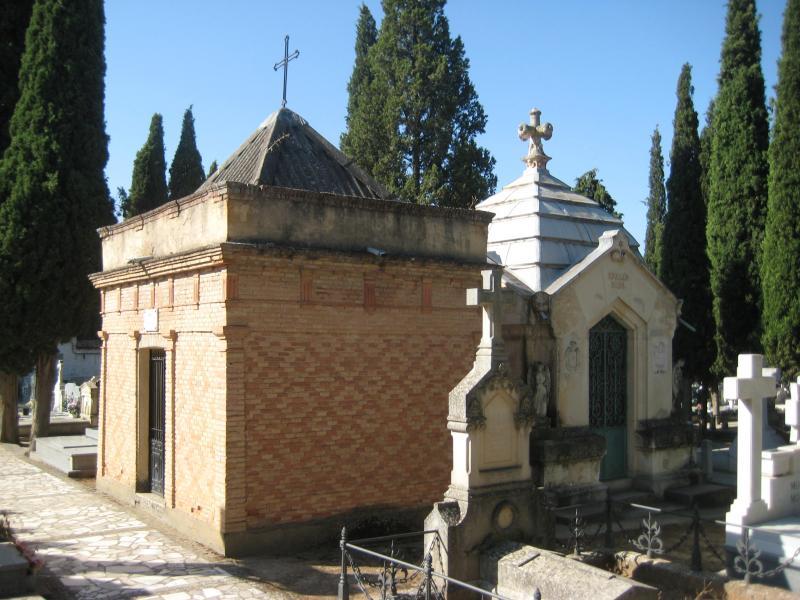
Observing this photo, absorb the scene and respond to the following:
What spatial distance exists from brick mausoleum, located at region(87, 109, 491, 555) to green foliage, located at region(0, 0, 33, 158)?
10493mm

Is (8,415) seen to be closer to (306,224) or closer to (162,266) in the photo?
(162,266)

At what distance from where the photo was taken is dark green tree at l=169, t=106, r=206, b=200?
114 feet

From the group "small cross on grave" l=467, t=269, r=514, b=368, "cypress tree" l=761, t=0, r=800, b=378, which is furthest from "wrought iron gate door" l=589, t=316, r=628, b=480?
"cypress tree" l=761, t=0, r=800, b=378

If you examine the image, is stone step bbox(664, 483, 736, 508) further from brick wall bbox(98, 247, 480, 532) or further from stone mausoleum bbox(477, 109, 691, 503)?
brick wall bbox(98, 247, 480, 532)

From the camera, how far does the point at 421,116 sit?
1187 inches

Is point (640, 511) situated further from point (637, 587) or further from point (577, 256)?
point (637, 587)

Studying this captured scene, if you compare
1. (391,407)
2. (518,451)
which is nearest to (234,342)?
(391,407)

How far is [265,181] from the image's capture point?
466 inches

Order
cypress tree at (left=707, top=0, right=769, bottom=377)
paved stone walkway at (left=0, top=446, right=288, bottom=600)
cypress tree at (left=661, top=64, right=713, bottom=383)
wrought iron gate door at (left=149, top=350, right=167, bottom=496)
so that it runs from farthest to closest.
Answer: cypress tree at (left=661, top=64, right=713, bottom=383)
cypress tree at (left=707, top=0, right=769, bottom=377)
wrought iron gate door at (left=149, top=350, right=167, bottom=496)
paved stone walkway at (left=0, top=446, right=288, bottom=600)

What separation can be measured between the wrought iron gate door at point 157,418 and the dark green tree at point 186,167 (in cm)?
2207

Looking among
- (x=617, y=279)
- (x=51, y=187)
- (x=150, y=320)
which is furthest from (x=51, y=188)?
(x=617, y=279)

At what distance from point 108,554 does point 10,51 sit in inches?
633

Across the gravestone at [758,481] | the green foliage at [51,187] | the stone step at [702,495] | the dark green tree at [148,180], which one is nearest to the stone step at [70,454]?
the green foliage at [51,187]

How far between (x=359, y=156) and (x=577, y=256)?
17.5m
